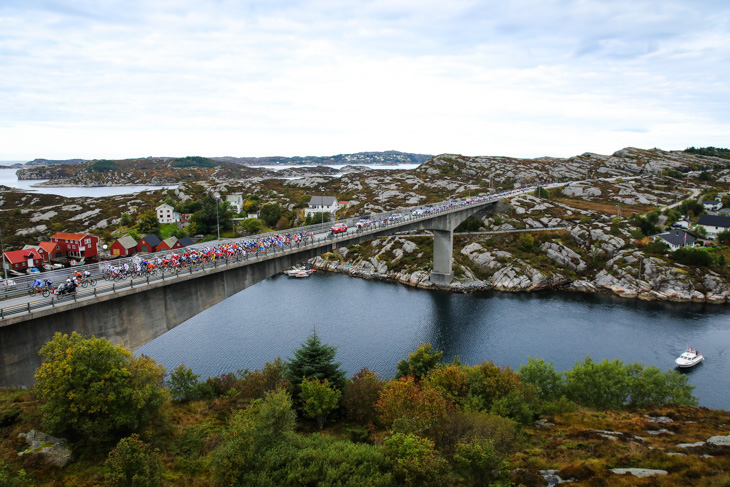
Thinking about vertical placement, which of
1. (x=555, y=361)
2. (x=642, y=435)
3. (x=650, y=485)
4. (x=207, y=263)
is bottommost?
(x=555, y=361)

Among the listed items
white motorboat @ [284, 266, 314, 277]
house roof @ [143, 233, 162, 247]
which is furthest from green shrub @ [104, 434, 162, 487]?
house roof @ [143, 233, 162, 247]

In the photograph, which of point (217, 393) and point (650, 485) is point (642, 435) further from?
point (217, 393)

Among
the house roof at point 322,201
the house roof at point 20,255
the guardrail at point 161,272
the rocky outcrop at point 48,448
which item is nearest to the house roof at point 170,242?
the house roof at point 20,255

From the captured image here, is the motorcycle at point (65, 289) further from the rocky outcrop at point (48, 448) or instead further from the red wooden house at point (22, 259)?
the red wooden house at point (22, 259)

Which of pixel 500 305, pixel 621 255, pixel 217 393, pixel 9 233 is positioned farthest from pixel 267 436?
pixel 9 233

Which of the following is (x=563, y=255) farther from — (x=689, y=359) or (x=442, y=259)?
(x=689, y=359)

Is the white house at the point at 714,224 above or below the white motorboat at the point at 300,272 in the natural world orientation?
above

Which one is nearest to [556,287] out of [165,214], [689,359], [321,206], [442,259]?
[442,259]
